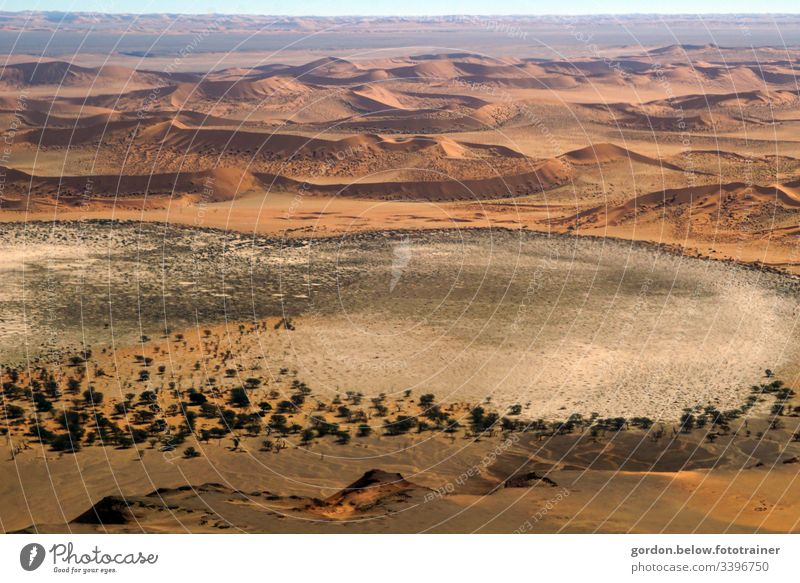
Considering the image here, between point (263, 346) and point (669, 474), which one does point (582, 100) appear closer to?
point (263, 346)

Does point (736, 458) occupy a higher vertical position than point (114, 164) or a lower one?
lower

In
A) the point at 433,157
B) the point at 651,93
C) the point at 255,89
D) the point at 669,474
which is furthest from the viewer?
the point at 651,93

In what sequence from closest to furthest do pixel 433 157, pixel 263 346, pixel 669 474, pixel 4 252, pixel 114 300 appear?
pixel 669 474
pixel 263 346
pixel 114 300
pixel 4 252
pixel 433 157

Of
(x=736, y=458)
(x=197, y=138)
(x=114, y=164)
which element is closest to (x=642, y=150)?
(x=197, y=138)

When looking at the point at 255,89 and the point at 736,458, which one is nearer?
the point at 736,458
